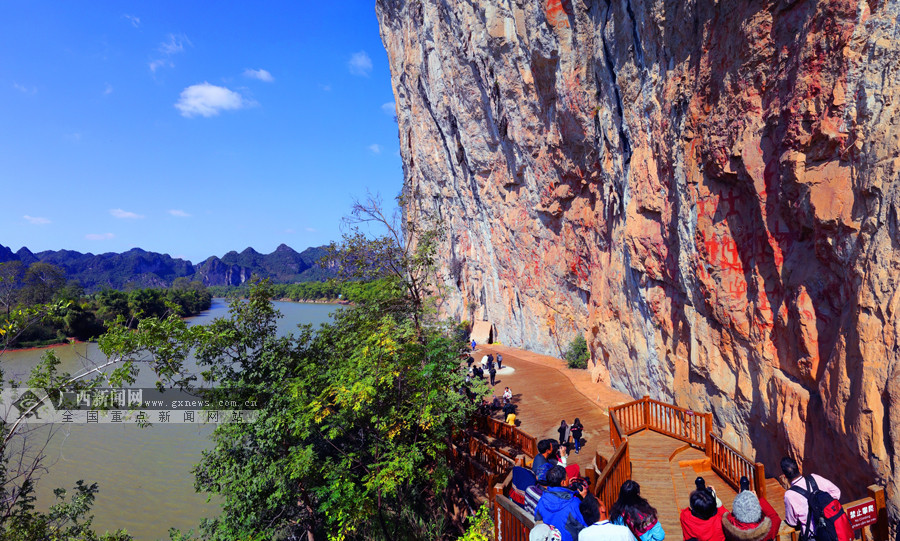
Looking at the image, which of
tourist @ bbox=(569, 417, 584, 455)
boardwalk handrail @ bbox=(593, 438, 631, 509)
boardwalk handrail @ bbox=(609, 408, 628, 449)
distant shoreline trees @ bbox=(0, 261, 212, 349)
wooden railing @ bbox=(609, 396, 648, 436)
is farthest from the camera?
distant shoreline trees @ bbox=(0, 261, 212, 349)

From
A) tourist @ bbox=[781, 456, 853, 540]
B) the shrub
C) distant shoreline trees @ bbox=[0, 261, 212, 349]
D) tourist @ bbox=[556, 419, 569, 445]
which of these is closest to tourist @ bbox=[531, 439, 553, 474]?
tourist @ bbox=[781, 456, 853, 540]

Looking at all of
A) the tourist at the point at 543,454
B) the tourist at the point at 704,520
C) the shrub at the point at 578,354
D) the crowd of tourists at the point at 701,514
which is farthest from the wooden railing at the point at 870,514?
the shrub at the point at 578,354

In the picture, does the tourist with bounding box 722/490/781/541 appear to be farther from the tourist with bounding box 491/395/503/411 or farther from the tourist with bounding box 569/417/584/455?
the tourist with bounding box 491/395/503/411

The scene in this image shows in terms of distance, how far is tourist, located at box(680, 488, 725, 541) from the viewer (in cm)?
403

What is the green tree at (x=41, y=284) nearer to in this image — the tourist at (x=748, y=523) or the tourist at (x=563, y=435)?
the tourist at (x=563, y=435)

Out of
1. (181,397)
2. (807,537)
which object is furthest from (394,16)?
(807,537)

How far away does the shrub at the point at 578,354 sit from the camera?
20625 mm

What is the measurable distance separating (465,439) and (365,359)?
3791 millimetres

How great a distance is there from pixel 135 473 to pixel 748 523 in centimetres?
1901

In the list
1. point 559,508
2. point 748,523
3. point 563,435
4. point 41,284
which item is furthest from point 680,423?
point 41,284

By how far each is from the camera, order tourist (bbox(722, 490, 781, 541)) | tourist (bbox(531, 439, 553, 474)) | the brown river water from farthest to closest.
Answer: the brown river water → tourist (bbox(531, 439, 553, 474)) → tourist (bbox(722, 490, 781, 541))

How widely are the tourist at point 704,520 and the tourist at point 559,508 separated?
1.01 meters

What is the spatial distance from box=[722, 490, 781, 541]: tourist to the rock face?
303 centimetres

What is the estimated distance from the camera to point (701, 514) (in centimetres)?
409
